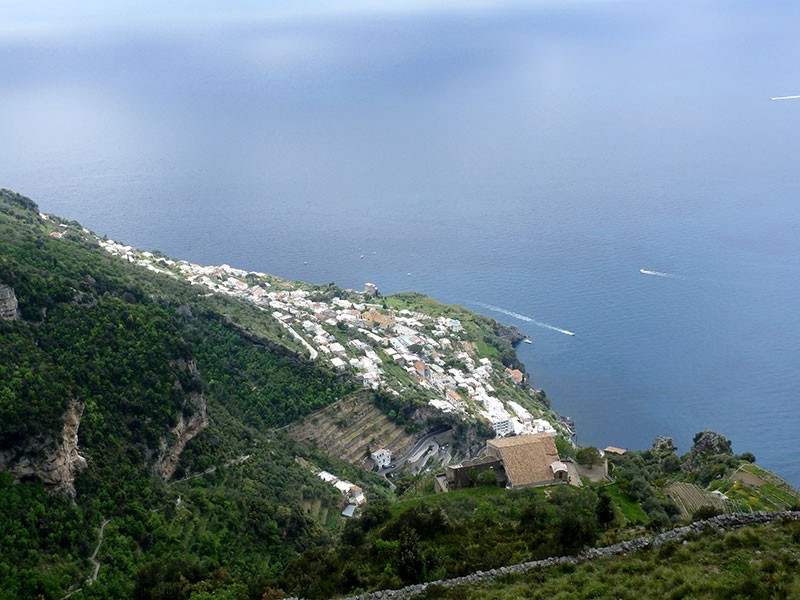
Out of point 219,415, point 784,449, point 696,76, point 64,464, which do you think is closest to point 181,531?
point 64,464

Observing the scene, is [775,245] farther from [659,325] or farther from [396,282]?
→ [396,282]

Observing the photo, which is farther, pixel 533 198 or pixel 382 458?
pixel 533 198

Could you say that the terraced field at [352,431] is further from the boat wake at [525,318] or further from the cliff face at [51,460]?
the boat wake at [525,318]

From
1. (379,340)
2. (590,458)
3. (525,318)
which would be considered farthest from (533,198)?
(590,458)

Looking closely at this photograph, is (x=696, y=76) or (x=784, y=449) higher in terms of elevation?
(x=696, y=76)

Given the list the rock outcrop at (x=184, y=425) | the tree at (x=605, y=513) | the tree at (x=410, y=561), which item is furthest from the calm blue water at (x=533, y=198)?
the tree at (x=410, y=561)

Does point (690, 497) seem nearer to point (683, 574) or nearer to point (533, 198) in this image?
point (683, 574)
